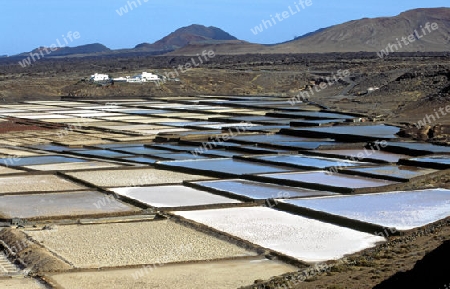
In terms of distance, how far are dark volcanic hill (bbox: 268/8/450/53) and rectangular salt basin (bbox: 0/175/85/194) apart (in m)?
107

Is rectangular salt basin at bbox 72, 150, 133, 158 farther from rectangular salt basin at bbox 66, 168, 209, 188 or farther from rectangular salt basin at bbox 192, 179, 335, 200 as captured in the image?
rectangular salt basin at bbox 192, 179, 335, 200

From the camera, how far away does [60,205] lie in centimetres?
1608

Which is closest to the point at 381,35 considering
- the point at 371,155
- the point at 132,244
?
the point at 371,155

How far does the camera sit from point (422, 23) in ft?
462

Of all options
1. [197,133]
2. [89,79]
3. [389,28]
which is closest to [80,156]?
[197,133]

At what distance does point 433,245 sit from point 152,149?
1555cm

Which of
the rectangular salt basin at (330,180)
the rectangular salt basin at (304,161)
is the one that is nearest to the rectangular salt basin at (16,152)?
the rectangular salt basin at (304,161)

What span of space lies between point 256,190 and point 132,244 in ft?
18.0

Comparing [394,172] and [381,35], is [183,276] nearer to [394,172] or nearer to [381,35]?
[394,172]

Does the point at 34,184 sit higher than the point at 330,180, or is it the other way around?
the point at 34,184

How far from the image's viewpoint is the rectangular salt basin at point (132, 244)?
11820 millimetres

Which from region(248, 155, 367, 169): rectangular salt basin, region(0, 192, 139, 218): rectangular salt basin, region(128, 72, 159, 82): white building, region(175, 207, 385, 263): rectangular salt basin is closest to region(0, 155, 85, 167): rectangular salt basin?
region(0, 192, 139, 218): rectangular salt basin

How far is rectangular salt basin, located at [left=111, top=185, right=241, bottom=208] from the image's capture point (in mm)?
16203

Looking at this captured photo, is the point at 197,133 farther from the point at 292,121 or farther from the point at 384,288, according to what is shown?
the point at 384,288
